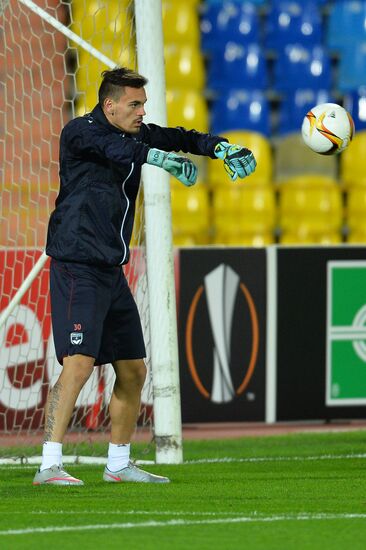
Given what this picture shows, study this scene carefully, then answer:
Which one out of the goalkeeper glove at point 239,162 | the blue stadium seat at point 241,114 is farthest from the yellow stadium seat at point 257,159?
the goalkeeper glove at point 239,162

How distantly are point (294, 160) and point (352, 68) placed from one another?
1.53m

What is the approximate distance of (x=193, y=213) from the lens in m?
12.6

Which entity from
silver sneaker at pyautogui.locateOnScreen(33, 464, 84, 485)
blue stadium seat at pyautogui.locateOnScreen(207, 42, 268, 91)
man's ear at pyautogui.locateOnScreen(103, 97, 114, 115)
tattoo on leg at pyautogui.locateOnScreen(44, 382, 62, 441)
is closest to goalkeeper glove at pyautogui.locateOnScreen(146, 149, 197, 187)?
man's ear at pyautogui.locateOnScreen(103, 97, 114, 115)

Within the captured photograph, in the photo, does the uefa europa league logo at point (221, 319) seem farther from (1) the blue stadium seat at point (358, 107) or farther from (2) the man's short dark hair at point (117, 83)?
(1) the blue stadium seat at point (358, 107)

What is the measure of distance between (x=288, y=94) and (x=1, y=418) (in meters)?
5.88

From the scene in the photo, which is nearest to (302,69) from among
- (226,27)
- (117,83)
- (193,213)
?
(226,27)

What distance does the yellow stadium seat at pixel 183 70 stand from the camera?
13820mm

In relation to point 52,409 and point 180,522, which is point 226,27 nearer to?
point 52,409

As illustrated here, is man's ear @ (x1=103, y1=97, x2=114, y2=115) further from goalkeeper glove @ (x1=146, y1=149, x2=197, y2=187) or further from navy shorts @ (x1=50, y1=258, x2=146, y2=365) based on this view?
navy shorts @ (x1=50, y1=258, x2=146, y2=365)

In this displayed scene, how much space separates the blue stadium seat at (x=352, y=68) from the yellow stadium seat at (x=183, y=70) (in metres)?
1.54

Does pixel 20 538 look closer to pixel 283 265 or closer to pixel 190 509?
pixel 190 509

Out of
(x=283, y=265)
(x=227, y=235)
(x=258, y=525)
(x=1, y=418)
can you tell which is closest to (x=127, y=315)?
(x=258, y=525)

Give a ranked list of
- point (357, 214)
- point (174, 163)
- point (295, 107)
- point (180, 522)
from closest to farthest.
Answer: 1. point (180, 522)
2. point (174, 163)
3. point (357, 214)
4. point (295, 107)

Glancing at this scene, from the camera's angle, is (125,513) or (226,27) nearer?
(125,513)
